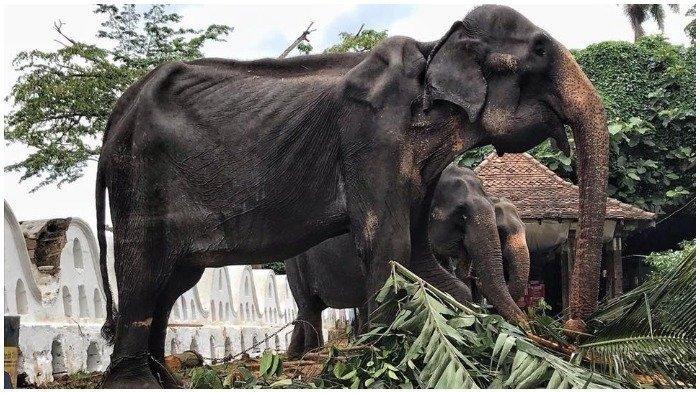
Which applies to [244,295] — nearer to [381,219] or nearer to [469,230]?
[469,230]

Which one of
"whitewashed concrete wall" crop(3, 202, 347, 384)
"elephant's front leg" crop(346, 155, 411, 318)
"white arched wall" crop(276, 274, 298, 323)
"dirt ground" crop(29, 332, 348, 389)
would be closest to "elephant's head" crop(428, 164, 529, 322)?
"dirt ground" crop(29, 332, 348, 389)

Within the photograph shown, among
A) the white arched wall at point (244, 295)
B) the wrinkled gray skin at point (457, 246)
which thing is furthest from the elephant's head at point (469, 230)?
the white arched wall at point (244, 295)

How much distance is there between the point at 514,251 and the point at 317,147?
295 cm

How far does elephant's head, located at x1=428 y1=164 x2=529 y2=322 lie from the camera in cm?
618

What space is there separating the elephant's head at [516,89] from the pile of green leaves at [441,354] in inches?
31.3

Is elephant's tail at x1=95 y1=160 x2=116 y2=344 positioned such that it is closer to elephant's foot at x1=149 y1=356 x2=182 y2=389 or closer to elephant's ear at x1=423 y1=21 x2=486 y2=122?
elephant's foot at x1=149 y1=356 x2=182 y2=389

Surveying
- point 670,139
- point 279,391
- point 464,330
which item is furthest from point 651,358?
point 670,139

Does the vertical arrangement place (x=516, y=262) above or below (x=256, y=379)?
above

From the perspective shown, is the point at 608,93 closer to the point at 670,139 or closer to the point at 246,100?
the point at 670,139

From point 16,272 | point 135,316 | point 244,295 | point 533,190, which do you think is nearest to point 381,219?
point 135,316

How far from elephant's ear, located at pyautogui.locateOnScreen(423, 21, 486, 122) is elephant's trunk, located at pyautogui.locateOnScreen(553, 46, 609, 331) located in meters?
0.34

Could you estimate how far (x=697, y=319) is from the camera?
3.29 metres

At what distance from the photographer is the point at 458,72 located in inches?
163

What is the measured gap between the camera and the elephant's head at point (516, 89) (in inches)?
156
